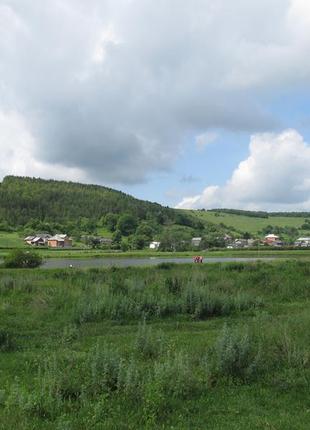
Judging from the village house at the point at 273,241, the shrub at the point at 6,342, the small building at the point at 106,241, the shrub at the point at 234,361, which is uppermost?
the shrub at the point at 234,361

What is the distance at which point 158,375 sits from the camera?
24.9ft

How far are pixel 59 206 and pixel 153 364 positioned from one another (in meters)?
179

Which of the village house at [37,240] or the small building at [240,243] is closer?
the village house at [37,240]

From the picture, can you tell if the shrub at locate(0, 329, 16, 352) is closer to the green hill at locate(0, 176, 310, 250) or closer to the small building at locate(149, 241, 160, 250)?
the small building at locate(149, 241, 160, 250)

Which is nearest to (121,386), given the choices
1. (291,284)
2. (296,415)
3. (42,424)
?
(42,424)

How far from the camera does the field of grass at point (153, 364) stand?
665cm

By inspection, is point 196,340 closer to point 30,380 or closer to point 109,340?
point 109,340

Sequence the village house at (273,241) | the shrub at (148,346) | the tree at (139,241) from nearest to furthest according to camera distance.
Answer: the shrub at (148,346) → the tree at (139,241) → the village house at (273,241)

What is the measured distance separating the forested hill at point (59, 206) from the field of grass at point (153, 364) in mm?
160177

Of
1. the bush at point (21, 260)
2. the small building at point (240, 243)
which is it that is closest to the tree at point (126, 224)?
the small building at point (240, 243)

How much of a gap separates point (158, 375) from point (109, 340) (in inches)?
199

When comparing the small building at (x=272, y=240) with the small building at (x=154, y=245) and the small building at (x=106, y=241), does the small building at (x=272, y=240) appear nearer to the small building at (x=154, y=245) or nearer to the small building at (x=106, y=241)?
the small building at (x=154, y=245)

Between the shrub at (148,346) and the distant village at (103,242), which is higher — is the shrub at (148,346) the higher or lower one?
the higher one

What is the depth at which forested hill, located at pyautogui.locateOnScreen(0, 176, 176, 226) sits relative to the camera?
17800 cm
